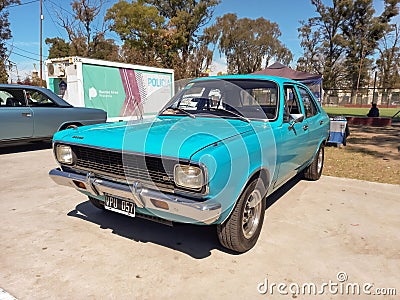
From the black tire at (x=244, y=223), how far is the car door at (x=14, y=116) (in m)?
6.13

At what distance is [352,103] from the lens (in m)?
37.2

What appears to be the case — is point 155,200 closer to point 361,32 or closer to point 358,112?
point 358,112

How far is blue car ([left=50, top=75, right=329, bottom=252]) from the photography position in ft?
7.58

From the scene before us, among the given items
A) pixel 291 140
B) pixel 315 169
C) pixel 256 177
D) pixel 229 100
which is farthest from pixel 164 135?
pixel 315 169

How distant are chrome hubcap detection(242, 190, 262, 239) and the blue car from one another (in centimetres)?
1

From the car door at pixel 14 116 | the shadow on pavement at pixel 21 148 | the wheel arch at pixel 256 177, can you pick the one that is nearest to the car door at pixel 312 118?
the wheel arch at pixel 256 177

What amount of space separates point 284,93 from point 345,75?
155 feet

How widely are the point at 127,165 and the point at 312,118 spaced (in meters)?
3.12

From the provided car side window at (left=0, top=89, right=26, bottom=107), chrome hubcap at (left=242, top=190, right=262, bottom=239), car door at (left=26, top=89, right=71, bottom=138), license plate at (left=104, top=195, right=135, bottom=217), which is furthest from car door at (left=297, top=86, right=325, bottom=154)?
car side window at (left=0, top=89, right=26, bottom=107)

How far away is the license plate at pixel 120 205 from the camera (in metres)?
2.69

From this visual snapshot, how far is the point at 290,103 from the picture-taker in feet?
12.8

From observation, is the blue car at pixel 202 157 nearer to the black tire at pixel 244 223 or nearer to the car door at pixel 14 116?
the black tire at pixel 244 223

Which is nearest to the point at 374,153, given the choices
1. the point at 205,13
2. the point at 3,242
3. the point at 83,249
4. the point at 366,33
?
the point at 83,249

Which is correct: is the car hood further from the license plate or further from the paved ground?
the paved ground
